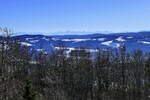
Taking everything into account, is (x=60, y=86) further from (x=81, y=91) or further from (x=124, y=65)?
(x=124, y=65)

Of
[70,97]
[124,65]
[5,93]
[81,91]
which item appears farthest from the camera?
[124,65]

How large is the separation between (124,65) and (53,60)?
22.3m

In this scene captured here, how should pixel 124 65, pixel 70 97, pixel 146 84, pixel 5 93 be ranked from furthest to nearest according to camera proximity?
pixel 124 65
pixel 146 84
pixel 70 97
pixel 5 93

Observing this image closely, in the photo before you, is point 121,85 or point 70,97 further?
point 121,85

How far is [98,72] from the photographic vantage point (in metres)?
104

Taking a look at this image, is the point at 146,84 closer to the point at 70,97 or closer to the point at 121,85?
the point at 121,85

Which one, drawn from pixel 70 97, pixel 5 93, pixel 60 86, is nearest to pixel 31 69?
pixel 60 86

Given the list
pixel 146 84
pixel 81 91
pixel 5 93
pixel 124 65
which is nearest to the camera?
pixel 5 93

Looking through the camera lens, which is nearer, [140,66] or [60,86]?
[60,86]

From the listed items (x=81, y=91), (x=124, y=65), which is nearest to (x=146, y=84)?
(x=124, y=65)

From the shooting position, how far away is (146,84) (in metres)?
101

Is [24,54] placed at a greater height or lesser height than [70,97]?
greater

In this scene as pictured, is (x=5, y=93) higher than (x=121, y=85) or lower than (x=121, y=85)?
higher

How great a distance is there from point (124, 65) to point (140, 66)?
678 centimetres
